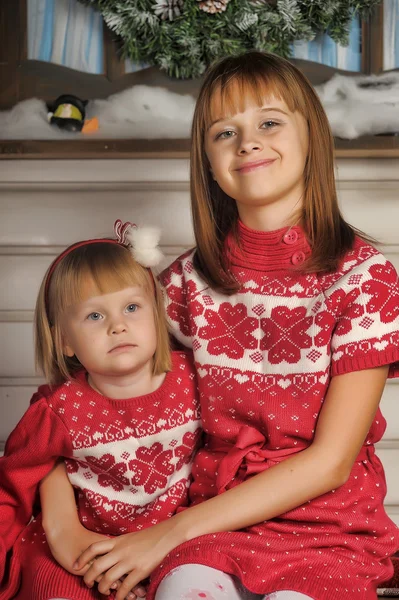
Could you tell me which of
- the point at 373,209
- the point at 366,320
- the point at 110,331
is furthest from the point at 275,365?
the point at 373,209

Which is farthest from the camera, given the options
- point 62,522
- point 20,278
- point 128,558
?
point 20,278

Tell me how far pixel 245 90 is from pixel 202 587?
78 cm

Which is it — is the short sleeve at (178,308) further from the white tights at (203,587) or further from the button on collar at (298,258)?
the white tights at (203,587)

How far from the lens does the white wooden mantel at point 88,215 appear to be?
6.93 feet

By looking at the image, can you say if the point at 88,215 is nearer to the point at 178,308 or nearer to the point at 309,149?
the point at 178,308

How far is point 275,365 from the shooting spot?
130 cm

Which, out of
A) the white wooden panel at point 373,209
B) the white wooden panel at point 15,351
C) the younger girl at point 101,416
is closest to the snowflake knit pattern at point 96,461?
the younger girl at point 101,416

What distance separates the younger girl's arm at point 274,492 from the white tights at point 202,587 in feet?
0.26

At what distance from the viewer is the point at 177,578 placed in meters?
1.09

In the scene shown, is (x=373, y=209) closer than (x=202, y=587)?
No

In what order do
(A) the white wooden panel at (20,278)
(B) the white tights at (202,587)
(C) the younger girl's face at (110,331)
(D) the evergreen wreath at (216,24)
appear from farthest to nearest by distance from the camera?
(A) the white wooden panel at (20,278) → (D) the evergreen wreath at (216,24) → (C) the younger girl's face at (110,331) → (B) the white tights at (202,587)

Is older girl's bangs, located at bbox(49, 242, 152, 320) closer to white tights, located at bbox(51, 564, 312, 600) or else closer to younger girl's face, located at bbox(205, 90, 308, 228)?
younger girl's face, located at bbox(205, 90, 308, 228)

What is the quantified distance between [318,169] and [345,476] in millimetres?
515

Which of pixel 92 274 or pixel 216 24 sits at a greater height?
pixel 216 24
